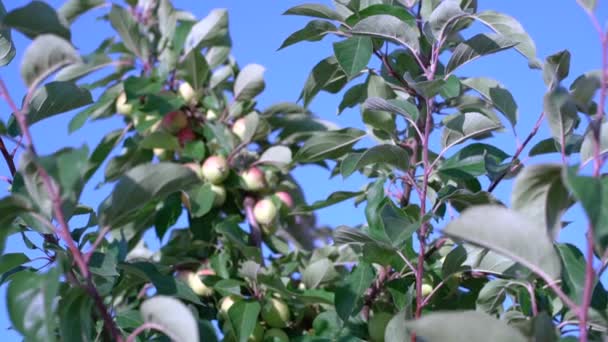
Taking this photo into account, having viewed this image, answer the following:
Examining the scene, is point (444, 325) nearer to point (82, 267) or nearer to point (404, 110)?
point (82, 267)

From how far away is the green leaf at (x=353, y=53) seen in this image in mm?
1492

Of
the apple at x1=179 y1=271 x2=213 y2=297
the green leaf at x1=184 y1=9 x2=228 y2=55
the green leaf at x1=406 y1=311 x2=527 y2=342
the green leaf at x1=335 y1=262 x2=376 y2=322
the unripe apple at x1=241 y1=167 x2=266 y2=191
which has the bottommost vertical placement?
the apple at x1=179 y1=271 x2=213 y2=297

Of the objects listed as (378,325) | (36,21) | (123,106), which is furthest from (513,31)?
(123,106)

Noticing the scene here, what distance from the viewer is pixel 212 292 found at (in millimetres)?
2082

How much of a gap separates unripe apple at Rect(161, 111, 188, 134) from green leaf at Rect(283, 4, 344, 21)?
781mm

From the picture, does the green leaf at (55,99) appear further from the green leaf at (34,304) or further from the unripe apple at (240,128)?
the unripe apple at (240,128)

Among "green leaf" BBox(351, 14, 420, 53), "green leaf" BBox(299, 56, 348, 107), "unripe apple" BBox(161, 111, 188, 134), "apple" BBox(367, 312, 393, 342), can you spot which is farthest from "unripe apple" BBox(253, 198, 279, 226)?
"green leaf" BBox(351, 14, 420, 53)

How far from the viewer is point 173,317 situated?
0.83 m

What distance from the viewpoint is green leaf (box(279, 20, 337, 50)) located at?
1.60 metres

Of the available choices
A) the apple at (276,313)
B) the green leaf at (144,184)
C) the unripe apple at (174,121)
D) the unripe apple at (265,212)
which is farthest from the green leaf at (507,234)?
the unripe apple at (174,121)

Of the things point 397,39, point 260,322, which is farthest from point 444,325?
point 260,322

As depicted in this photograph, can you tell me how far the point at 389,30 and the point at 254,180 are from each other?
885 millimetres

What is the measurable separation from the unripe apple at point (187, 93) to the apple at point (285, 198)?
1.22ft

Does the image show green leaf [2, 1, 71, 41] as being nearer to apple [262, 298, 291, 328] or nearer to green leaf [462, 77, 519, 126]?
green leaf [462, 77, 519, 126]
